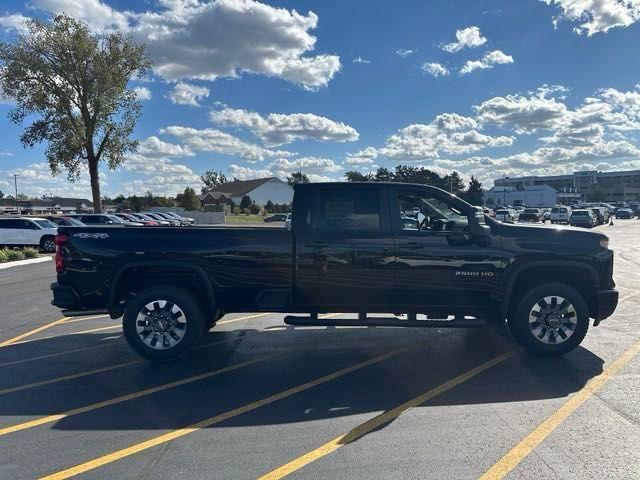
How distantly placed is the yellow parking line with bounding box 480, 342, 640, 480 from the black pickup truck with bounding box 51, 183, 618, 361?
1.98 ft

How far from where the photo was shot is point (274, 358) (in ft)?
19.8

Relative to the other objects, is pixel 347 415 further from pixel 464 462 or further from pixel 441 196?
pixel 441 196

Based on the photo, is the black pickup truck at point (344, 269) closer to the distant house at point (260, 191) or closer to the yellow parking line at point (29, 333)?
the yellow parking line at point (29, 333)

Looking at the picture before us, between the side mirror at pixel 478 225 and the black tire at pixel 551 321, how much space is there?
3.32ft

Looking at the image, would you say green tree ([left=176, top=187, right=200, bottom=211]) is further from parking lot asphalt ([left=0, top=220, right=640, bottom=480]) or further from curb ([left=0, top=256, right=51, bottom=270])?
parking lot asphalt ([left=0, top=220, right=640, bottom=480])

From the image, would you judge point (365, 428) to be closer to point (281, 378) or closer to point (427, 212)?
point (281, 378)

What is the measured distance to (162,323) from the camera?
5.79 m

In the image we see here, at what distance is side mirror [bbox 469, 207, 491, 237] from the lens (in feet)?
18.2

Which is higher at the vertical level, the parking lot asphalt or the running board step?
the running board step

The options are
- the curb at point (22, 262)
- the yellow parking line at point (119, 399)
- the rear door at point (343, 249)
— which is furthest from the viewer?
the curb at point (22, 262)

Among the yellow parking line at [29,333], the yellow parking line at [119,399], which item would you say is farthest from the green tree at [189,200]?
the yellow parking line at [119,399]

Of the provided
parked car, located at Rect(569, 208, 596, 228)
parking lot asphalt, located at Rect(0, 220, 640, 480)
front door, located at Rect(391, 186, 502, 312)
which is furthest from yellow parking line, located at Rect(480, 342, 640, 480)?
parked car, located at Rect(569, 208, 596, 228)

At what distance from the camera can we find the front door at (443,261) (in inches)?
225

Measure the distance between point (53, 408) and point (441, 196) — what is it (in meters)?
→ 4.61
